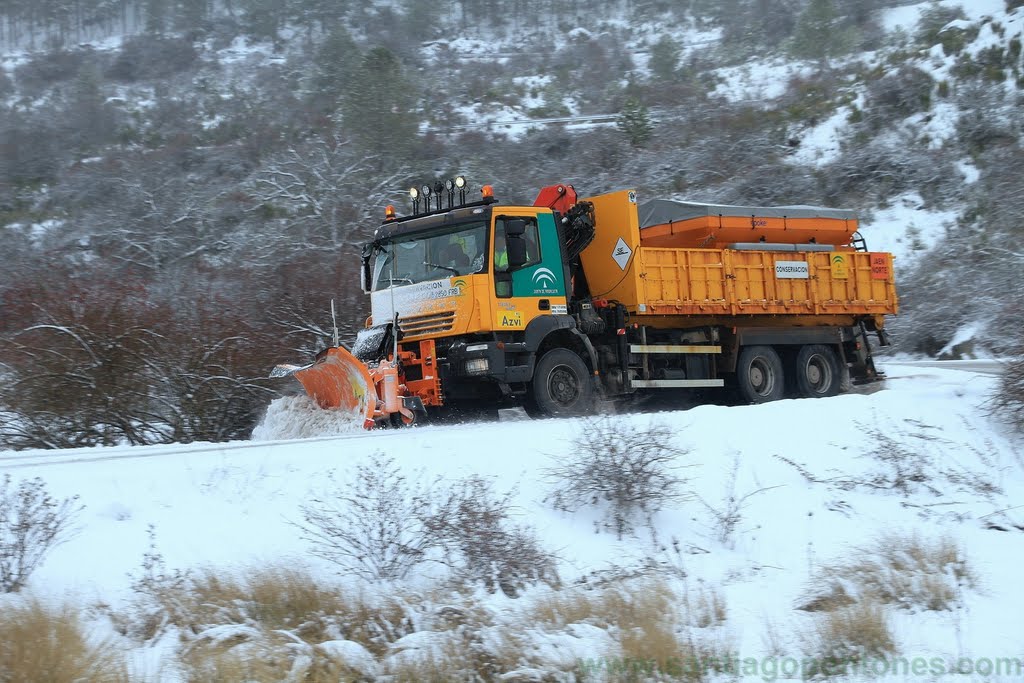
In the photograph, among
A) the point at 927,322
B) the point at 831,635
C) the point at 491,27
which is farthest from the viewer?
the point at 491,27

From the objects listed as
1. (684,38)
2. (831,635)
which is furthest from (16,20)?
(831,635)

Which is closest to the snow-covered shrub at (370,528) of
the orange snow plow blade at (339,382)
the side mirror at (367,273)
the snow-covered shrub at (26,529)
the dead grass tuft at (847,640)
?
the snow-covered shrub at (26,529)

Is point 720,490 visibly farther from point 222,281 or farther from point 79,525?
point 222,281

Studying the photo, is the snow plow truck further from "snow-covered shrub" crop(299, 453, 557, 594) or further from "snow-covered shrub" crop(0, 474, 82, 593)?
"snow-covered shrub" crop(0, 474, 82, 593)

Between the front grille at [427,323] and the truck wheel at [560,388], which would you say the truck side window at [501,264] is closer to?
the front grille at [427,323]

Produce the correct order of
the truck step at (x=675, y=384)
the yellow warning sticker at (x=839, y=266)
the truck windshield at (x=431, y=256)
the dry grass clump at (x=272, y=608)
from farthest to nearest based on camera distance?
the yellow warning sticker at (x=839, y=266)
the truck step at (x=675, y=384)
the truck windshield at (x=431, y=256)
the dry grass clump at (x=272, y=608)

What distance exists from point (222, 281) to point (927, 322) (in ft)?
55.5

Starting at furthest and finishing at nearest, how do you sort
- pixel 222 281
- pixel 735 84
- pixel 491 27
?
pixel 491 27, pixel 735 84, pixel 222 281

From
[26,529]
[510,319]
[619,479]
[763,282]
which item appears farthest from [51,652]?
[763,282]

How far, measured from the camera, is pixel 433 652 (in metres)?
5.98

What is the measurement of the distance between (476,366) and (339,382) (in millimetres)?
1705

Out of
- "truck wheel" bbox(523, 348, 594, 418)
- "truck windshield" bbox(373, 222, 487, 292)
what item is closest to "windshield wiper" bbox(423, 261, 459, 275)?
"truck windshield" bbox(373, 222, 487, 292)

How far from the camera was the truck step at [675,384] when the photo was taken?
1434 centimetres

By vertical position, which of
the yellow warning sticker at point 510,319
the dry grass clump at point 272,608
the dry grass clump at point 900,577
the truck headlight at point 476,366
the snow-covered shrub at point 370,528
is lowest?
the dry grass clump at point 900,577
